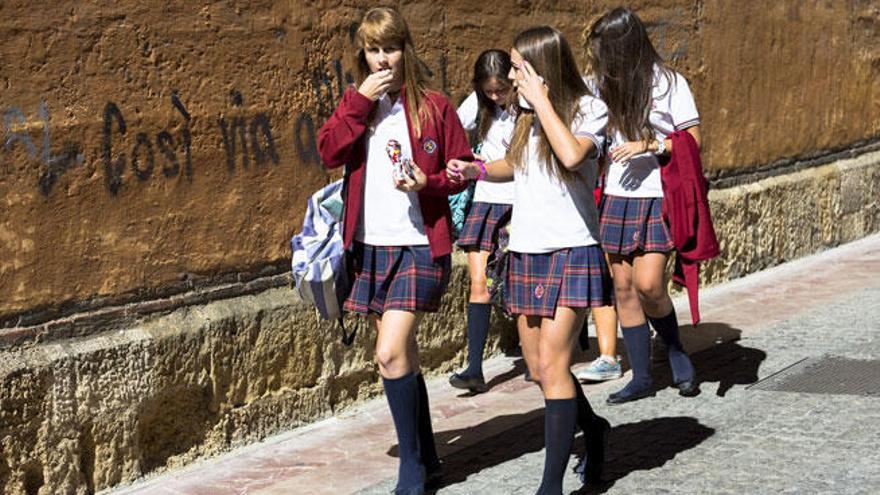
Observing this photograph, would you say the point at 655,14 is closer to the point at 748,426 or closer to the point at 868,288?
the point at 868,288

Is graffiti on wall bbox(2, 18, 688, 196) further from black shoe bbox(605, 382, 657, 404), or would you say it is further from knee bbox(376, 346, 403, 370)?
Result: black shoe bbox(605, 382, 657, 404)

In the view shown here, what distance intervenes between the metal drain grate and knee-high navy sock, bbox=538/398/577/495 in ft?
6.86

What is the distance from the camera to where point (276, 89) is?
21.4ft

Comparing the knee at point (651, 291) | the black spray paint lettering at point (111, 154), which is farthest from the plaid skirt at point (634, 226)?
A: the black spray paint lettering at point (111, 154)

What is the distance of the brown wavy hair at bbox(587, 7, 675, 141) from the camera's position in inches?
256

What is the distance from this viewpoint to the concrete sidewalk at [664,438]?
18.2 ft

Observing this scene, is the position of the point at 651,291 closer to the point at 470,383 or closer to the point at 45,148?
the point at 470,383

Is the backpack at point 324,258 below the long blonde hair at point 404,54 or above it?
below

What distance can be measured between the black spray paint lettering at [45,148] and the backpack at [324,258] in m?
0.93

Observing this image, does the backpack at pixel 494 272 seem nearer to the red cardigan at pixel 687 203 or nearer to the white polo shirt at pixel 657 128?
the white polo shirt at pixel 657 128

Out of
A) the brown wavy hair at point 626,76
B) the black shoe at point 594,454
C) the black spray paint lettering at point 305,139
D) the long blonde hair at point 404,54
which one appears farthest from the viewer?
the black spray paint lettering at point 305,139

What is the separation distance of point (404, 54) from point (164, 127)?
4.12 feet

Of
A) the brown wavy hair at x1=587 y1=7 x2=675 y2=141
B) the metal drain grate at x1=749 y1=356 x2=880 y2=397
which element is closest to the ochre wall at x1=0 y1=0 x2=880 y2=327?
the brown wavy hair at x1=587 y1=7 x2=675 y2=141

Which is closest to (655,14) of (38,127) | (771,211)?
(771,211)
